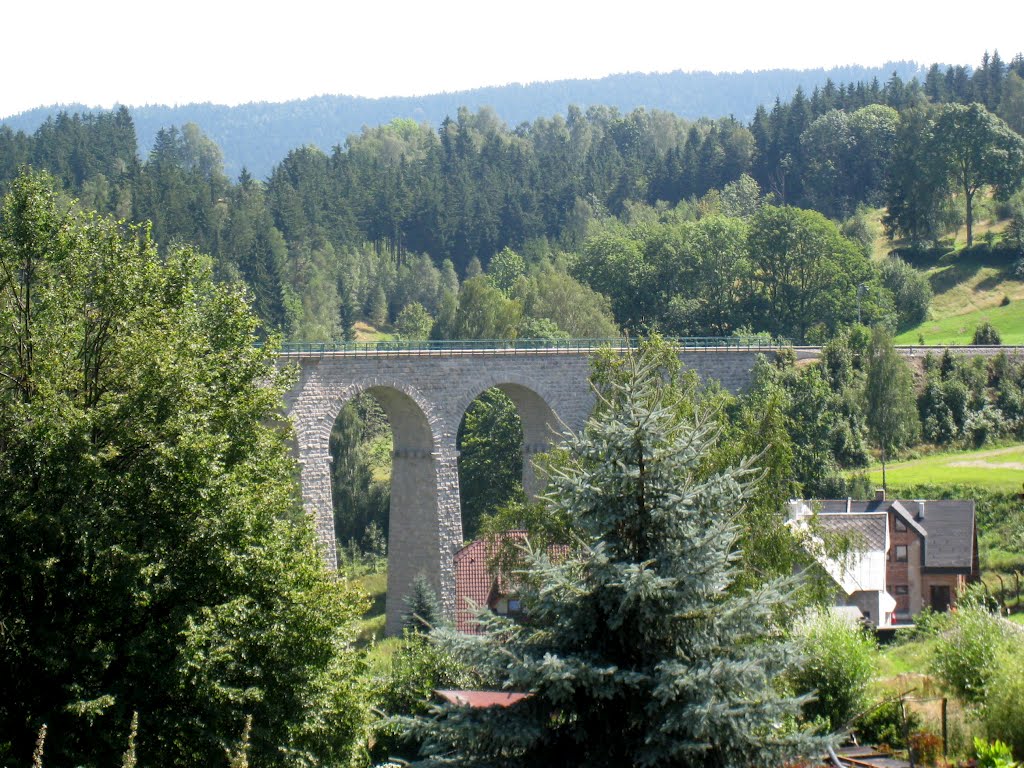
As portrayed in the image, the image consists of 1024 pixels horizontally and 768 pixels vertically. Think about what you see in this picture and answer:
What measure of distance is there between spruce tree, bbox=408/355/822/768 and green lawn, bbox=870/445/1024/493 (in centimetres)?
3722

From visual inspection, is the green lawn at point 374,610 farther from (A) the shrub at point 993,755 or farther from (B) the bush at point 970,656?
(A) the shrub at point 993,755

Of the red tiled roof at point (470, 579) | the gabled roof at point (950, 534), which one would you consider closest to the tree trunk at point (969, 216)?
the gabled roof at point (950, 534)

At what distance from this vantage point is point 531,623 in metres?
15.5

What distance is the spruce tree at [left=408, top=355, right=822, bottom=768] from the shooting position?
14.2 m

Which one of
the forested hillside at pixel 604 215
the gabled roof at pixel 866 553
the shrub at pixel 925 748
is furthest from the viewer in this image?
the forested hillside at pixel 604 215

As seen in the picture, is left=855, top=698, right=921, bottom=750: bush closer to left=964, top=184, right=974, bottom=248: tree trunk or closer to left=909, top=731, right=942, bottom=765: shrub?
left=909, top=731, right=942, bottom=765: shrub

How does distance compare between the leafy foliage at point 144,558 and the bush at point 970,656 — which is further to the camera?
the bush at point 970,656

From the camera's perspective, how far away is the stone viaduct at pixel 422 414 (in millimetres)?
42688

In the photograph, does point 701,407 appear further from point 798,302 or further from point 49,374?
point 798,302

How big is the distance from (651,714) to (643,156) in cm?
13067

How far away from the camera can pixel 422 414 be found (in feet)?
149

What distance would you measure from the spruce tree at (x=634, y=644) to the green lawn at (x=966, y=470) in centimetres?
3722

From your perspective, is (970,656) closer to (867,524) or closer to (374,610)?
(867,524)

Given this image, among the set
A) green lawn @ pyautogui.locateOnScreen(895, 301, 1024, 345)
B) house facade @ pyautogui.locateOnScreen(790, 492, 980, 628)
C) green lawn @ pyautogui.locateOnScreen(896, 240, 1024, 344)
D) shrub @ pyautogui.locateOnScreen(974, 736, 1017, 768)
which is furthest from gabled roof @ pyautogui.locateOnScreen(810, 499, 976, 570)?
green lawn @ pyautogui.locateOnScreen(896, 240, 1024, 344)
